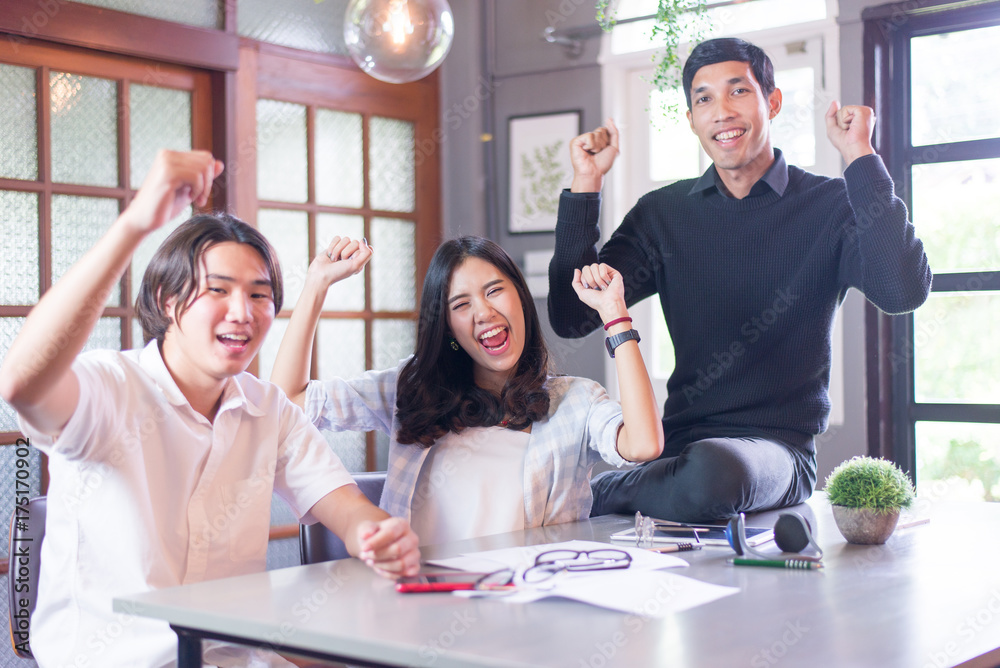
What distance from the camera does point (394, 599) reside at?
1140 mm

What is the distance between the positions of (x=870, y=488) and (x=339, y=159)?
3200mm

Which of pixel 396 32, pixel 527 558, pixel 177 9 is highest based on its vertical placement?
pixel 177 9

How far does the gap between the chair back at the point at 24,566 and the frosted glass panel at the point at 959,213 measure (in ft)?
10.3

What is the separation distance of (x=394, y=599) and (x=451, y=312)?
91 centimetres

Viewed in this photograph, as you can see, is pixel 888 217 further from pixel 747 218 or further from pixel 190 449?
pixel 190 449

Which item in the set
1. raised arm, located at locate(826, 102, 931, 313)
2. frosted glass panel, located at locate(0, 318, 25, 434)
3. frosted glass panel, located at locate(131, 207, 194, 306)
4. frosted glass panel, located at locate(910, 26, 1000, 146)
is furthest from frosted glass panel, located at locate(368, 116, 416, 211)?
raised arm, located at locate(826, 102, 931, 313)

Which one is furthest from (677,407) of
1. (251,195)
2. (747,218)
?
(251,195)

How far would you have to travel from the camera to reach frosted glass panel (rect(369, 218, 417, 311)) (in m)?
4.41

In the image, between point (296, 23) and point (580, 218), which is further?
point (296, 23)

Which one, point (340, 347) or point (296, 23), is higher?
point (296, 23)

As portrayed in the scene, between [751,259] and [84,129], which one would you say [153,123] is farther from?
[751,259]

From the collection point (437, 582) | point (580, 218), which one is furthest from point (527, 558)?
point (580, 218)

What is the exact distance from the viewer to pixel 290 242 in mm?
4102

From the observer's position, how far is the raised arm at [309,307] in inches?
74.7
